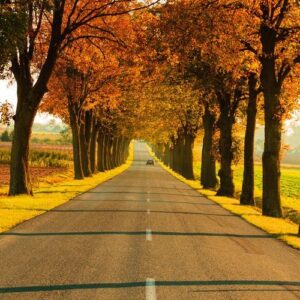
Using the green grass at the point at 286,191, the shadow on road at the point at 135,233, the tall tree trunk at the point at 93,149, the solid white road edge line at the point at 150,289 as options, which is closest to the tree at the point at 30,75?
the shadow on road at the point at 135,233

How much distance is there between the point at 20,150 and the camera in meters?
25.5

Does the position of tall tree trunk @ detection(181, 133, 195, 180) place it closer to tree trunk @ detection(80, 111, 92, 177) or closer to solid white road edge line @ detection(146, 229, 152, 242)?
tree trunk @ detection(80, 111, 92, 177)

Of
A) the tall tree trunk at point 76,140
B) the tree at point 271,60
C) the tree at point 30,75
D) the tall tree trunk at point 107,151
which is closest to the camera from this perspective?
the tree at point 271,60

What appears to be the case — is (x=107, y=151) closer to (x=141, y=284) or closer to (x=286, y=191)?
(x=286, y=191)

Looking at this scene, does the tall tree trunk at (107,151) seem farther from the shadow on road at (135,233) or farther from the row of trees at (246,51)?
the shadow on road at (135,233)

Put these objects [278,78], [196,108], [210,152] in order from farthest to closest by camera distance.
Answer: [196,108]
[210,152]
[278,78]

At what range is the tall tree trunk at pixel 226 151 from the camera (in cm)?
3369

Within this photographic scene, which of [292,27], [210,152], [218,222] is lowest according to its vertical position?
[218,222]

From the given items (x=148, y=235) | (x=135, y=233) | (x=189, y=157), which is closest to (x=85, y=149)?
(x=189, y=157)

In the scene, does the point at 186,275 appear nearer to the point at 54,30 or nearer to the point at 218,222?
the point at 218,222

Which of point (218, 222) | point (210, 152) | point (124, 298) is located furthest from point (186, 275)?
point (210, 152)

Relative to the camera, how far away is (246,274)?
9805mm

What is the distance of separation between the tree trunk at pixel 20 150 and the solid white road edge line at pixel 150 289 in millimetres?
17754

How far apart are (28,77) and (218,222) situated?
12.5 m
